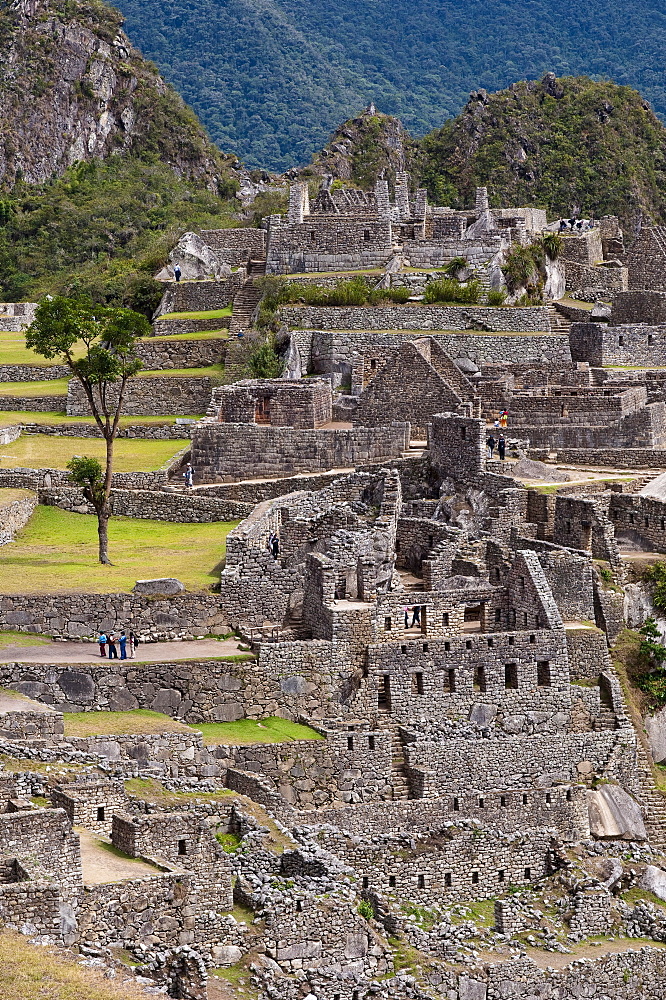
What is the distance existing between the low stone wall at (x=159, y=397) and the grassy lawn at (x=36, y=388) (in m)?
1.77

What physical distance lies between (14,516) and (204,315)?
18.7 m

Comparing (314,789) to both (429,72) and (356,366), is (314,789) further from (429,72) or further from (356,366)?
(429,72)

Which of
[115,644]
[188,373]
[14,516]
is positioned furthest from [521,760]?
[188,373]

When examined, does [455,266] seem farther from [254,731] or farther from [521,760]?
[254,731]

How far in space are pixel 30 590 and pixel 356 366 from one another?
16.8 m

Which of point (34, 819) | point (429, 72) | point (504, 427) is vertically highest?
point (429, 72)

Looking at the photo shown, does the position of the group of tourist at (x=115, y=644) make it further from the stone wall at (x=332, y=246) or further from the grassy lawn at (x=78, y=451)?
the stone wall at (x=332, y=246)

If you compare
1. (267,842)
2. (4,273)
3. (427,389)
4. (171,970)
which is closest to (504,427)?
(427,389)

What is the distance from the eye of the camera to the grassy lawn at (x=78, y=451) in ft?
157

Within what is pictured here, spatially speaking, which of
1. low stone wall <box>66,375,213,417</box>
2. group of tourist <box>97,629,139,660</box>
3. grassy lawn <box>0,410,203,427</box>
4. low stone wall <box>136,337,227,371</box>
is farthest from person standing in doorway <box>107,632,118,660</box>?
low stone wall <box>136,337,227,371</box>

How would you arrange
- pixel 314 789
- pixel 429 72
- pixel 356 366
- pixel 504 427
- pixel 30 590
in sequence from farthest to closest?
pixel 429 72, pixel 356 366, pixel 504 427, pixel 30 590, pixel 314 789

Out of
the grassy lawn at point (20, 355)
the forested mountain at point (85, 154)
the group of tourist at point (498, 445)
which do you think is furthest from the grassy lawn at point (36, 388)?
the forested mountain at point (85, 154)

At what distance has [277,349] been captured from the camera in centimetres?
5366

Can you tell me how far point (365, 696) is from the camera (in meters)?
35.7
